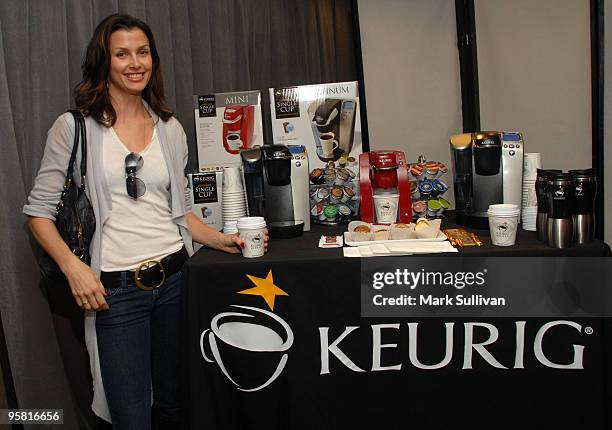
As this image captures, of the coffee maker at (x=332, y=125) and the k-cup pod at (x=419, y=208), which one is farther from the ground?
the coffee maker at (x=332, y=125)

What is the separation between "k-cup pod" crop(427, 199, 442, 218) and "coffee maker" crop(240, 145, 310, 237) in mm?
451

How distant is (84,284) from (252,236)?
1.58 feet

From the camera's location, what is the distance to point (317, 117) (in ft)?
8.12


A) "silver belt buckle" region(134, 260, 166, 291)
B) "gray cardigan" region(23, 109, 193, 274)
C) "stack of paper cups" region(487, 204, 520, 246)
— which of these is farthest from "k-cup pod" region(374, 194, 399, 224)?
"gray cardigan" region(23, 109, 193, 274)

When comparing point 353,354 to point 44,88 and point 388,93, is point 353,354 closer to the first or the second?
point 44,88

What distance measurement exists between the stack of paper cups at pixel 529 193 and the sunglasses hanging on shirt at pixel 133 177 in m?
1.23

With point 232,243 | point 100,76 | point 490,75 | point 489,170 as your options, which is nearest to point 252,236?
point 232,243

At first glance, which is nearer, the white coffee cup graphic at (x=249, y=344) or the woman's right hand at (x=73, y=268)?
the woman's right hand at (x=73, y=268)

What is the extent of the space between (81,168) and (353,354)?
95 cm

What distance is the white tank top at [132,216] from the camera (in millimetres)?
1552

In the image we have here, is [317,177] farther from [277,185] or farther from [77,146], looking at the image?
[77,146]

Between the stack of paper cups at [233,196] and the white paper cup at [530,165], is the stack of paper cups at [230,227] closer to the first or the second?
the stack of paper cups at [233,196]

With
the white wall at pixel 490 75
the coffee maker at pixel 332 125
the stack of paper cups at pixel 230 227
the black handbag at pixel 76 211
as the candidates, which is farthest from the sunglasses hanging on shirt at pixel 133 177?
the white wall at pixel 490 75

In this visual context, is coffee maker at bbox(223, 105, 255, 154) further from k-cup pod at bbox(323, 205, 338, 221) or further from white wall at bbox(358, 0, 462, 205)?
white wall at bbox(358, 0, 462, 205)
